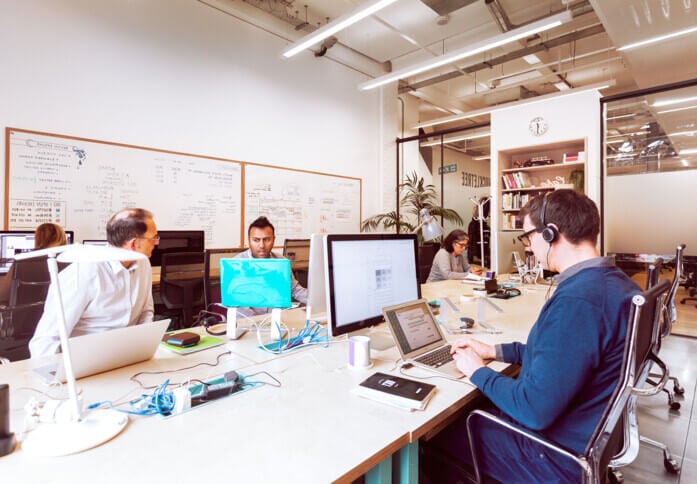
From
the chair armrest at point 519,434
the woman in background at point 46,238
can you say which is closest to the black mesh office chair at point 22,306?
the woman in background at point 46,238

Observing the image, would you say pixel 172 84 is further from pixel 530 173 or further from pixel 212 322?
pixel 530 173

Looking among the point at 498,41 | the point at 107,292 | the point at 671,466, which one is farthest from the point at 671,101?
the point at 107,292

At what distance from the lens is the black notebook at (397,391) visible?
1.04 m

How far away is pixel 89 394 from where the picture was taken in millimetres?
1098

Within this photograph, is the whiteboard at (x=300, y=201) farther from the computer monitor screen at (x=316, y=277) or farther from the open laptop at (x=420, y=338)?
the open laptop at (x=420, y=338)

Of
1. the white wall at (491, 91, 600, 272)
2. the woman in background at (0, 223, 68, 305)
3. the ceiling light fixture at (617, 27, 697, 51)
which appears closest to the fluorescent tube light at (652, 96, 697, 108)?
the white wall at (491, 91, 600, 272)

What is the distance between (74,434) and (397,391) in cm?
79

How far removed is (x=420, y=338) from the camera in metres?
1.47

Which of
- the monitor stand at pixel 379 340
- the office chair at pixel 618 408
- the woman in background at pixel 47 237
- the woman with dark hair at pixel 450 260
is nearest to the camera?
the office chair at pixel 618 408

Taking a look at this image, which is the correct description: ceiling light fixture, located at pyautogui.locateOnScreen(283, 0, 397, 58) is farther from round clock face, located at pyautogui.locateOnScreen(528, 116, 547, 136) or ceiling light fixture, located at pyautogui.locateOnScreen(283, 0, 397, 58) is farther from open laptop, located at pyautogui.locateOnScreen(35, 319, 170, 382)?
open laptop, located at pyautogui.locateOnScreen(35, 319, 170, 382)

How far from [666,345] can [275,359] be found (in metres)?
4.32

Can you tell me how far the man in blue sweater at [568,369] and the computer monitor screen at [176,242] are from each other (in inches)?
125

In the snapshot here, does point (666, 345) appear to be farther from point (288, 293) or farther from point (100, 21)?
point (100, 21)

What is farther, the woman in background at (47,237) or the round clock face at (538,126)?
the round clock face at (538,126)
